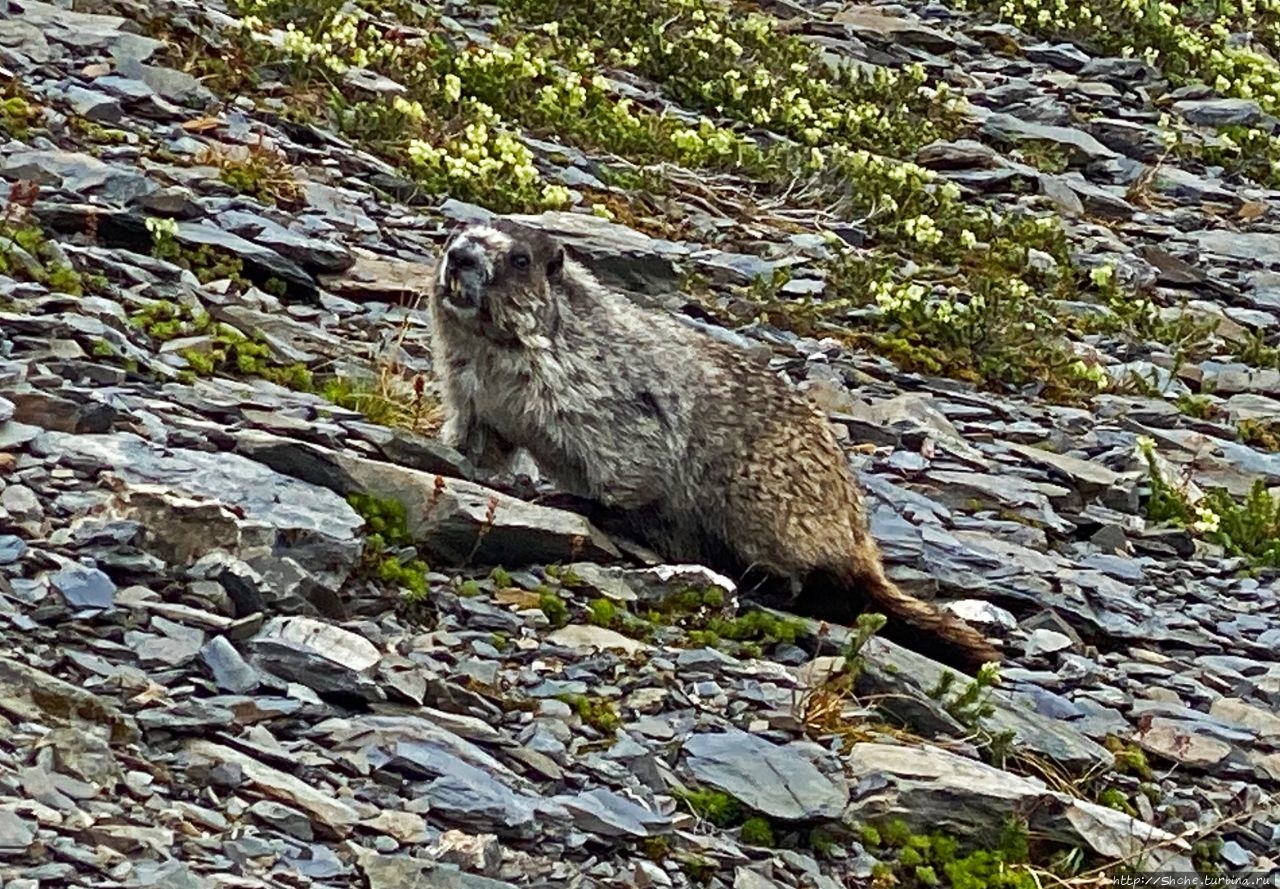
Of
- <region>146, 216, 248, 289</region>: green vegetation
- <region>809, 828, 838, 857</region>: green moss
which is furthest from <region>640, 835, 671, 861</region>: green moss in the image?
<region>146, 216, 248, 289</region>: green vegetation

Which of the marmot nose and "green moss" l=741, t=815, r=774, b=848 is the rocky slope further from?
the marmot nose

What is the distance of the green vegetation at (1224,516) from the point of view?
46.2 ft

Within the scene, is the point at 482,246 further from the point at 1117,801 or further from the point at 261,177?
the point at 1117,801

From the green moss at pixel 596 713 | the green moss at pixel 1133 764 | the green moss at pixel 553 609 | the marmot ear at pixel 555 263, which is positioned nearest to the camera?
the green moss at pixel 596 713

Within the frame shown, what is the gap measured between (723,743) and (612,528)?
2661 mm

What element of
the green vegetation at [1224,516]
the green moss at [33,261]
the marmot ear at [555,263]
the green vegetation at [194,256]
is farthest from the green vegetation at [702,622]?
the green vegetation at [1224,516]

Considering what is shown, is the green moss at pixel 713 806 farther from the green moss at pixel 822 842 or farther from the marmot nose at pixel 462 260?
the marmot nose at pixel 462 260

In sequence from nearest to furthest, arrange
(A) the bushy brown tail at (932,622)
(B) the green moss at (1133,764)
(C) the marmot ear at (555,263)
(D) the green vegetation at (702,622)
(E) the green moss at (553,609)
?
(E) the green moss at (553,609) → (D) the green vegetation at (702,622) → (B) the green moss at (1133,764) → (A) the bushy brown tail at (932,622) → (C) the marmot ear at (555,263)

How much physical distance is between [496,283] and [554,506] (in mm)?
1277

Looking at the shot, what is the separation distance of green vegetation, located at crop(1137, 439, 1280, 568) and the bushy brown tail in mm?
3665

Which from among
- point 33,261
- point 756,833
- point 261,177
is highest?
point 33,261

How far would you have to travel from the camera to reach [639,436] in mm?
10992

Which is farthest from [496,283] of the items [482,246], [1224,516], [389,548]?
[1224,516]

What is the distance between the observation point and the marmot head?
10.9m
